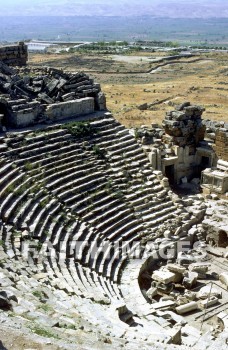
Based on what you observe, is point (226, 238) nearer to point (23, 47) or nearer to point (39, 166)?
point (39, 166)

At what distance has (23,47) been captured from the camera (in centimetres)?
3416

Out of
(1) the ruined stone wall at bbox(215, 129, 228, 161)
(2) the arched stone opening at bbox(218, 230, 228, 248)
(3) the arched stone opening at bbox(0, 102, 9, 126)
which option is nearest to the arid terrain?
A: (1) the ruined stone wall at bbox(215, 129, 228, 161)

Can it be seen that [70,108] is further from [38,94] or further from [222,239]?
[222,239]

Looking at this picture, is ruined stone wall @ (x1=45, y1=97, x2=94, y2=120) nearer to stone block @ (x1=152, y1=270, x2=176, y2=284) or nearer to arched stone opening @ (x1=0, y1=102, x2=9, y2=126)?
arched stone opening @ (x1=0, y1=102, x2=9, y2=126)

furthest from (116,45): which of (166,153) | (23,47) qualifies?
(166,153)

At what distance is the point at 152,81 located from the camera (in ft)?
183

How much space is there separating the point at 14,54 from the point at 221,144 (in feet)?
62.7

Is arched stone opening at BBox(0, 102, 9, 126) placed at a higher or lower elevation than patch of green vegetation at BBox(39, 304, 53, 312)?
higher

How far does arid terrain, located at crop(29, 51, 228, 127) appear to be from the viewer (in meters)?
39.2

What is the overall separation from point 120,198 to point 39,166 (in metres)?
3.31

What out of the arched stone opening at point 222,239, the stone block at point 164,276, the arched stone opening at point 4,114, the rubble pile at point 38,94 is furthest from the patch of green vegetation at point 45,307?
the arched stone opening at point 4,114

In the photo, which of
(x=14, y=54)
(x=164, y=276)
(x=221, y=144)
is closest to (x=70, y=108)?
(x=221, y=144)

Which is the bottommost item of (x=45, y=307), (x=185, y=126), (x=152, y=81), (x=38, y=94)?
(x=45, y=307)

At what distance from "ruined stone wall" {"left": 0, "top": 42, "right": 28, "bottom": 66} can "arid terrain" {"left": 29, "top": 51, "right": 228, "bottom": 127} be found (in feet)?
28.3
